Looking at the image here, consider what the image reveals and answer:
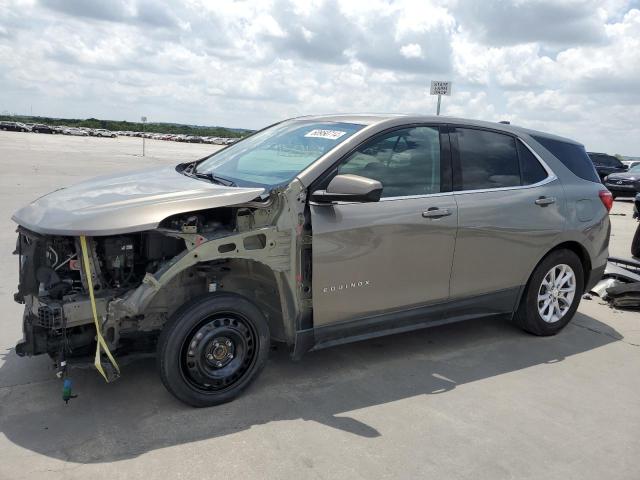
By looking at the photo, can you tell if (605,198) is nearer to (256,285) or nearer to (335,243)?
(335,243)

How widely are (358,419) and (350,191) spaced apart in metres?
1.40

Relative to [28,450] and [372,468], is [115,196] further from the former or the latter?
[372,468]

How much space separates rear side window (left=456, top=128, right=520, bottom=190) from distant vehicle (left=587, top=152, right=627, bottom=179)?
21.3 metres

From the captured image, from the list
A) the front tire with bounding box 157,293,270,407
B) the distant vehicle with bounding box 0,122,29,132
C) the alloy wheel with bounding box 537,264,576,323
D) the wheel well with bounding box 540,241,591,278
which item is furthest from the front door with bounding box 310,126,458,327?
the distant vehicle with bounding box 0,122,29,132

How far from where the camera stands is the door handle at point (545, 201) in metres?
4.75

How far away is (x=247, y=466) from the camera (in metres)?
2.94

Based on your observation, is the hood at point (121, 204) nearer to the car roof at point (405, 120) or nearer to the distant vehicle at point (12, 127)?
the car roof at point (405, 120)

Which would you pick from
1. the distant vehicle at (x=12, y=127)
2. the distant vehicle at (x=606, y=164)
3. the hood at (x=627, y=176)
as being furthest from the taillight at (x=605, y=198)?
the distant vehicle at (x=12, y=127)

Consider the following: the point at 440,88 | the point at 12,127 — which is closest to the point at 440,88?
the point at 440,88

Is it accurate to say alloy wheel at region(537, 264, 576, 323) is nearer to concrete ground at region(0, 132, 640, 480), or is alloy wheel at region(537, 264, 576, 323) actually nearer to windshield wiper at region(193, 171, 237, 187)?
concrete ground at region(0, 132, 640, 480)

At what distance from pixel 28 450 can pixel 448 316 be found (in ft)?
9.81

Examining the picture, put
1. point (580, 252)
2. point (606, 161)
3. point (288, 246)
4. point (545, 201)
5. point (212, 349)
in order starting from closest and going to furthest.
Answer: point (212, 349), point (288, 246), point (545, 201), point (580, 252), point (606, 161)

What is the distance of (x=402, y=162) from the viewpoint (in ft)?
13.4

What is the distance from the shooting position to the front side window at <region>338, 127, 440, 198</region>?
12.8 feet
